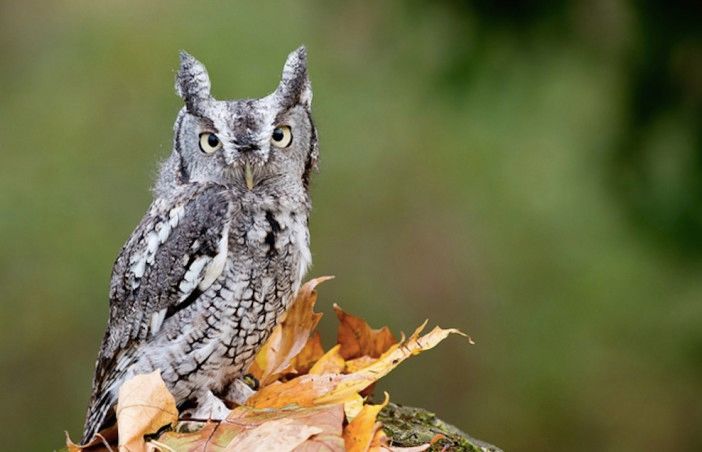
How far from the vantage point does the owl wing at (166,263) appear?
2.00m

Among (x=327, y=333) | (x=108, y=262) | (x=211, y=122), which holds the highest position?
(x=211, y=122)

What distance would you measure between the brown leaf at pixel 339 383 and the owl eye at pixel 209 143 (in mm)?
508

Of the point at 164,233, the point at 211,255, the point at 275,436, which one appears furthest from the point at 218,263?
the point at 275,436

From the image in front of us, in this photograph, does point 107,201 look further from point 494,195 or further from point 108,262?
point 494,195

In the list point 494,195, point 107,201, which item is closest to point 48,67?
point 107,201

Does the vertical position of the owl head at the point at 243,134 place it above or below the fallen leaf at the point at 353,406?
above

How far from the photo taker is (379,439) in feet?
5.59

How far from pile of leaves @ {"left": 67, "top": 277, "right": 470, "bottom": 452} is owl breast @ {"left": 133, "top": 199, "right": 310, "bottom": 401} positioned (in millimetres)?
110

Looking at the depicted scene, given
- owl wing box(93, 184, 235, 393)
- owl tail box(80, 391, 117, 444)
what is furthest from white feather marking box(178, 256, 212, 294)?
owl tail box(80, 391, 117, 444)

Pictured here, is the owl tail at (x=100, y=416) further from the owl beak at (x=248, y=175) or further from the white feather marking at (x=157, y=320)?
the owl beak at (x=248, y=175)

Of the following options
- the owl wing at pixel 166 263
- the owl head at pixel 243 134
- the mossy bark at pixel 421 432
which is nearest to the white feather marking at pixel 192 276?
the owl wing at pixel 166 263

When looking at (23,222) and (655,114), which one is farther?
(23,222)

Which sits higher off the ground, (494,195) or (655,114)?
(655,114)

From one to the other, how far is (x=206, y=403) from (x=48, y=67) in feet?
7.12
